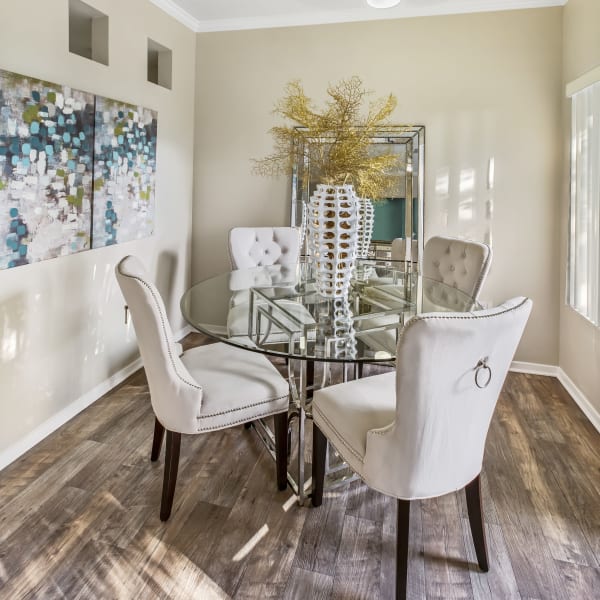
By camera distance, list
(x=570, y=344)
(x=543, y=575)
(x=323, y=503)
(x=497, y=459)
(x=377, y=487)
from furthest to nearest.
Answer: (x=570, y=344), (x=497, y=459), (x=323, y=503), (x=543, y=575), (x=377, y=487)

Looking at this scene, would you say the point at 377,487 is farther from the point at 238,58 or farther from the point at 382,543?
the point at 238,58

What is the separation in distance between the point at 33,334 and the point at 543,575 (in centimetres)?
235

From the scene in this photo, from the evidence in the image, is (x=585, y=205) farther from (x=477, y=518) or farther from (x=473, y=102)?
(x=477, y=518)

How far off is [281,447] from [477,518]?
776mm

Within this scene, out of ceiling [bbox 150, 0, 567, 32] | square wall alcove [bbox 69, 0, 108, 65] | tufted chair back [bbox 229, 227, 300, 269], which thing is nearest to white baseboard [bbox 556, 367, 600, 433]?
tufted chair back [bbox 229, 227, 300, 269]

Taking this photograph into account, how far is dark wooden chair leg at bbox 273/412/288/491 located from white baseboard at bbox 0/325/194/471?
1.24 meters

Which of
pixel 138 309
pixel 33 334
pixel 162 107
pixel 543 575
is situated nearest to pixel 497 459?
pixel 543 575

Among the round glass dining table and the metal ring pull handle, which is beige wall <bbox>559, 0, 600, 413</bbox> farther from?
the metal ring pull handle

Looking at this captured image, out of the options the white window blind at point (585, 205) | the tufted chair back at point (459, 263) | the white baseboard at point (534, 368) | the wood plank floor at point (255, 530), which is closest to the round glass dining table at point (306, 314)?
the tufted chair back at point (459, 263)

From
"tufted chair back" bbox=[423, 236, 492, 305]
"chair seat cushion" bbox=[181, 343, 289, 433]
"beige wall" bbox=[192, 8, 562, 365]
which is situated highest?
"beige wall" bbox=[192, 8, 562, 365]

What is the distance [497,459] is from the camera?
2.34 m

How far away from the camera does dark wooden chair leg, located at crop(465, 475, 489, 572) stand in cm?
158

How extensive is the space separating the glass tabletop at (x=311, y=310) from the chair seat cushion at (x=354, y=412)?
0.21 meters

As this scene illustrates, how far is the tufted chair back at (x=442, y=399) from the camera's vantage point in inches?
48.8
